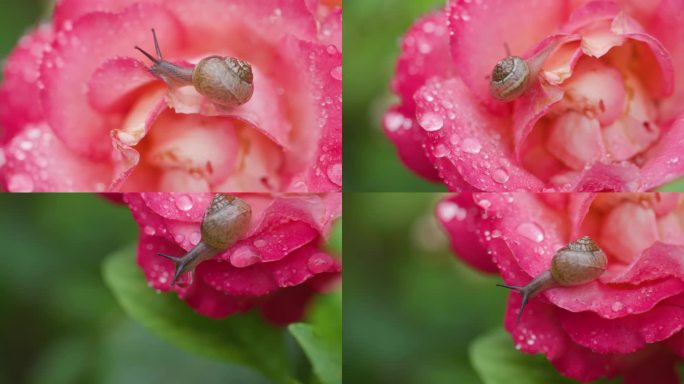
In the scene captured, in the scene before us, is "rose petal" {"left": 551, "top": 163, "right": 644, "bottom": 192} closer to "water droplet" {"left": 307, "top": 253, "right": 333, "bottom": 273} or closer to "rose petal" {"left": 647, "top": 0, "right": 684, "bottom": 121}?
"rose petal" {"left": 647, "top": 0, "right": 684, "bottom": 121}

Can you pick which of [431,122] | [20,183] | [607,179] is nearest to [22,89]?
[20,183]

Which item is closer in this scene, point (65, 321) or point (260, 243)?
point (260, 243)

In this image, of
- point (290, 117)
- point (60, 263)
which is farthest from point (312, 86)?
point (60, 263)

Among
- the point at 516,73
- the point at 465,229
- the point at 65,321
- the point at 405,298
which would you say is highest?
the point at 516,73

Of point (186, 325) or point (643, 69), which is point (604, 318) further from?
point (186, 325)

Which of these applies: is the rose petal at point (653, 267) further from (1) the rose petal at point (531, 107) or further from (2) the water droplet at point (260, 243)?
(2) the water droplet at point (260, 243)

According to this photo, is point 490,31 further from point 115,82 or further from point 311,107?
point 115,82
